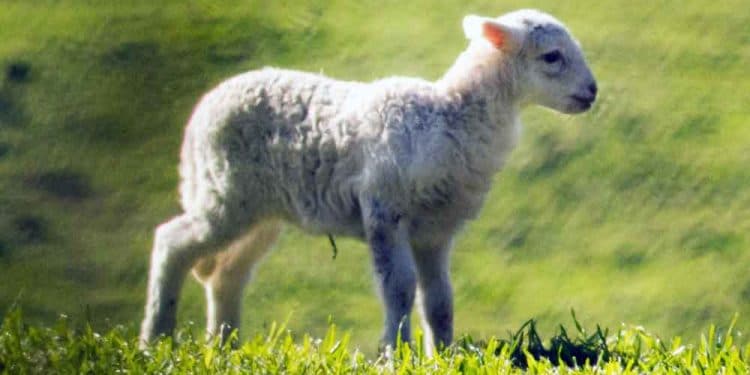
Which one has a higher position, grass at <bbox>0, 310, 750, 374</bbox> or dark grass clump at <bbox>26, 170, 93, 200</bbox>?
dark grass clump at <bbox>26, 170, 93, 200</bbox>

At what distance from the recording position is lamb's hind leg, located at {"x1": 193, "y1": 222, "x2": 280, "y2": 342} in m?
8.45

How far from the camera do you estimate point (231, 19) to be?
1349 centimetres

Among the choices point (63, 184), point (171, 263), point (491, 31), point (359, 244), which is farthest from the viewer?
point (63, 184)

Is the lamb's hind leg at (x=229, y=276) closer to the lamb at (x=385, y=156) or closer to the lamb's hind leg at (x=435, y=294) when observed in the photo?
the lamb at (x=385, y=156)

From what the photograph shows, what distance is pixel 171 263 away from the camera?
8250mm

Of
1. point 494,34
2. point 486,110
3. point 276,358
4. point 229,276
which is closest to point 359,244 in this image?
point 229,276

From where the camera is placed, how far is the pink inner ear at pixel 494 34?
7.67 metres

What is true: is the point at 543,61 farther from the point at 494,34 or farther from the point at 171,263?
the point at 171,263

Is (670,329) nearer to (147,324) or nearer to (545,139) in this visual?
(545,139)

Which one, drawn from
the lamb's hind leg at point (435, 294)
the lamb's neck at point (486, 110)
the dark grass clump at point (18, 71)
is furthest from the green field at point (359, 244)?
the lamb's neck at point (486, 110)

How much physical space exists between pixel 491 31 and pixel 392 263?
1238mm

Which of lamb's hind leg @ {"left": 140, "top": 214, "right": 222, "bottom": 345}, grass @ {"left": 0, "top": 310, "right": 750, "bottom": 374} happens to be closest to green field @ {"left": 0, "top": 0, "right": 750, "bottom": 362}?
lamb's hind leg @ {"left": 140, "top": 214, "right": 222, "bottom": 345}

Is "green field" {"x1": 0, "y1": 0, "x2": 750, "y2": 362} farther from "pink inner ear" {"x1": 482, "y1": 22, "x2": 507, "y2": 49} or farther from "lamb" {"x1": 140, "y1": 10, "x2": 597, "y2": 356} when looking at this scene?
"pink inner ear" {"x1": 482, "y1": 22, "x2": 507, "y2": 49}

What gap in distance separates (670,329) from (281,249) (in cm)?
290
